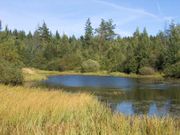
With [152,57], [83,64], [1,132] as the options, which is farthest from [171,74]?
[1,132]

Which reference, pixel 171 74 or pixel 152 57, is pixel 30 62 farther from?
pixel 171 74

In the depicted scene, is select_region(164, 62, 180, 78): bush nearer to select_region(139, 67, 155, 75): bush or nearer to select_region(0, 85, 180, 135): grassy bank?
select_region(139, 67, 155, 75): bush

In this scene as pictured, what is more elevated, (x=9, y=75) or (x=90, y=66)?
(x=90, y=66)

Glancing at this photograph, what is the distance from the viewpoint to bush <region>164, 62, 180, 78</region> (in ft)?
217

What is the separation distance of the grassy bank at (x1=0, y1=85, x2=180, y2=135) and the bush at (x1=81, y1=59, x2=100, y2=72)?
2641 inches

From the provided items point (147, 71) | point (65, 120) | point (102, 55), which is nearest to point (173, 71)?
point (147, 71)

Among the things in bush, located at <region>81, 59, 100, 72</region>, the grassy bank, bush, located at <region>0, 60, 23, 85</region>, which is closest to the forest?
bush, located at <region>81, 59, 100, 72</region>

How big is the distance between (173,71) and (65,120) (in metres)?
56.2

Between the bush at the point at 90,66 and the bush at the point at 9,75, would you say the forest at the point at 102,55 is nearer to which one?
the bush at the point at 90,66

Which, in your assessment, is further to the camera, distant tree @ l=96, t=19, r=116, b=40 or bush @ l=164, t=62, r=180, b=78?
distant tree @ l=96, t=19, r=116, b=40

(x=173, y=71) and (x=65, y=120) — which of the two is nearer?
(x=65, y=120)

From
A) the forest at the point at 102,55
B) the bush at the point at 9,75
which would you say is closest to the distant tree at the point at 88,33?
the forest at the point at 102,55

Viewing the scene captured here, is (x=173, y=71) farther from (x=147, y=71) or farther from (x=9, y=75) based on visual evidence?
(x=9, y=75)

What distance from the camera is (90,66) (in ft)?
283
